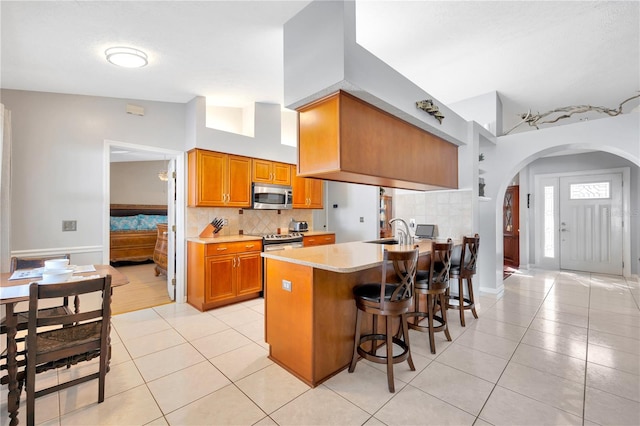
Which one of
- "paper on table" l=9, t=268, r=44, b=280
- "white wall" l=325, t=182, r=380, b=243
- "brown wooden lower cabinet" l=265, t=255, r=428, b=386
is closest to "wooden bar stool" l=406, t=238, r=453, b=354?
"brown wooden lower cabinet" l=265, t=255, r=428, b=386

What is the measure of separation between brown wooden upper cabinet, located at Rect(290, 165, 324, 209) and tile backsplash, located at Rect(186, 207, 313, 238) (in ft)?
0.97

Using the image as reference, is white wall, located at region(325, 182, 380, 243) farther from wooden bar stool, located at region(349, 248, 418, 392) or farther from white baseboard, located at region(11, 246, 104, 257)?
white baseboard, located at region(11, 246, 104, 257)

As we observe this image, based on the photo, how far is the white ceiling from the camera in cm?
215

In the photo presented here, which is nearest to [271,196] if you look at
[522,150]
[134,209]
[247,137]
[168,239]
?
[247,137]

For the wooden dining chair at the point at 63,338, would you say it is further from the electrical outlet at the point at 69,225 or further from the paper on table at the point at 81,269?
the electrical outlet at the point at 69,225

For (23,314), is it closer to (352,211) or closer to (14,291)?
(14,291)

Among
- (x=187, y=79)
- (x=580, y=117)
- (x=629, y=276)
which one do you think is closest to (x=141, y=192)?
(x=187, y=79)

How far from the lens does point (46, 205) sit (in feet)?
10.1

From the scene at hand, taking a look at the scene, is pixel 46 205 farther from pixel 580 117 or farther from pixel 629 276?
pixel 629 276

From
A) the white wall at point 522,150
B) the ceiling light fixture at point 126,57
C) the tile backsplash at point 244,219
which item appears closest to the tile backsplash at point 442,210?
the white wall at point 522,150

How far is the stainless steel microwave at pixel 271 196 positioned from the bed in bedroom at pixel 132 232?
4115 mm

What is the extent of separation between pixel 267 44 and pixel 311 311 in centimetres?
237

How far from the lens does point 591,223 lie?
596cm

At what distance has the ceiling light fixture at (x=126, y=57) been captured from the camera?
251 centimetres
